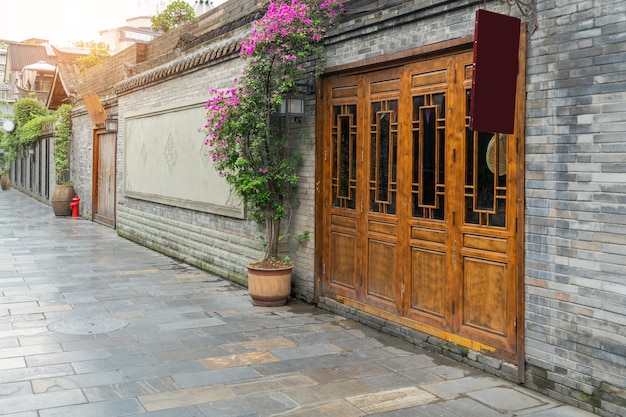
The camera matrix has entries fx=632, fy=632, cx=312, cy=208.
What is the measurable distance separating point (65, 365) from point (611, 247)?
13.9ft

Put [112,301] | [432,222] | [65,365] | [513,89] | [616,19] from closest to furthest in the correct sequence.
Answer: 1. [616,19]
2. [513,89]
3. [65,365]
4. [432,222]
5. [112,301]

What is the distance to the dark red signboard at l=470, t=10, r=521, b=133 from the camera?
4.52m

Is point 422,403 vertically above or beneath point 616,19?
beneath

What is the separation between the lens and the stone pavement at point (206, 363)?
170 inches

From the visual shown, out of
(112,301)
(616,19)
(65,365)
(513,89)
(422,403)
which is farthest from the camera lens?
(112,301)

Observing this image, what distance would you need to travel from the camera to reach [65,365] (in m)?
5.16

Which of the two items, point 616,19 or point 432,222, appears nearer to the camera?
point 616,19

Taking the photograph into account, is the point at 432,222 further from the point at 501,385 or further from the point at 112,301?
the point at 112,301

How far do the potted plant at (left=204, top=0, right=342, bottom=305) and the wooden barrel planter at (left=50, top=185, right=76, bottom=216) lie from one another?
1305 centimetres

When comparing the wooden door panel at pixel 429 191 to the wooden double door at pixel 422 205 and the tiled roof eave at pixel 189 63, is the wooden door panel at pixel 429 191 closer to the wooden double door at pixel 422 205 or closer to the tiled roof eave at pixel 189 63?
the wooden double door at pixel 422 205

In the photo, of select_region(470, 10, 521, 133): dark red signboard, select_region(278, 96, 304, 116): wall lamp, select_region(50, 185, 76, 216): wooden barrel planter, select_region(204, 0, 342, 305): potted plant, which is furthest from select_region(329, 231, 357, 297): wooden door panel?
select_region(50, 185, 76, 216): wooden barrel planter

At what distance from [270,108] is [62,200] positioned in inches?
546

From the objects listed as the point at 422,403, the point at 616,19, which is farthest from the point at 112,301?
the point at 616,19

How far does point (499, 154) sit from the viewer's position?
5047 millimetres
